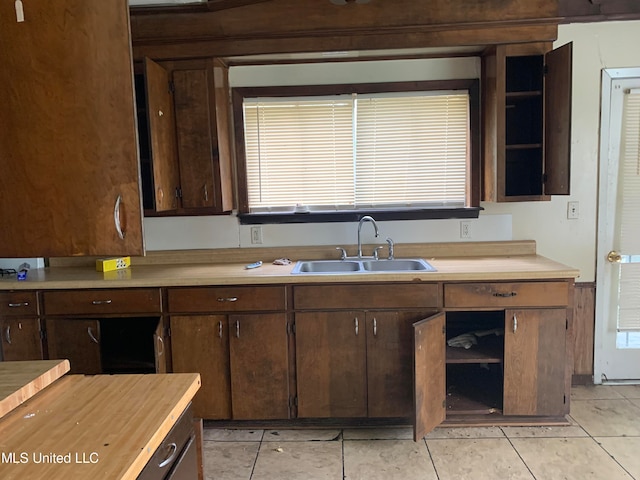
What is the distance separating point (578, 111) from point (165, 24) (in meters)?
2.53

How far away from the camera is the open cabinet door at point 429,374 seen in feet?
7.59

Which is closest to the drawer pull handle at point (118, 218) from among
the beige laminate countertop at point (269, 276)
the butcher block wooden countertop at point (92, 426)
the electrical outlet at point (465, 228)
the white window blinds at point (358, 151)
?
the butcher block wooden countertop at point (92, 426)

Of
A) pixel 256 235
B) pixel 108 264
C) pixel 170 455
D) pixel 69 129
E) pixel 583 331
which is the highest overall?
pixel 69 129

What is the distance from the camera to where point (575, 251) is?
3.03 meters

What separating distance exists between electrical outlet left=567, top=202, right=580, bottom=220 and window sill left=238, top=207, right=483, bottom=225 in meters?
0.56

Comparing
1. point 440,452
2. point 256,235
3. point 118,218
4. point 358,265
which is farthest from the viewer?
point 256,235

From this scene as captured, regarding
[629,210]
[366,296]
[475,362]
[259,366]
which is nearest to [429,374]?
[475,362]

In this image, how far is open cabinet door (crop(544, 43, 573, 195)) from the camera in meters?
2.52

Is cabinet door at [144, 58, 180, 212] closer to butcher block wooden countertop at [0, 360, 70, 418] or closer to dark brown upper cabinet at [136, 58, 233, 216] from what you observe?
dark brown upper cabinet at [136, 58, 233, 216]

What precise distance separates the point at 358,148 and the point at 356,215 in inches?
17.1

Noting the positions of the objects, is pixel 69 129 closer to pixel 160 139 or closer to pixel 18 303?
pixel 160 139

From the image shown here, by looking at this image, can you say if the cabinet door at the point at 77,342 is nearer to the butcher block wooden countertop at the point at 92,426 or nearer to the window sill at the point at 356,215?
the window sill at the point at 356,215

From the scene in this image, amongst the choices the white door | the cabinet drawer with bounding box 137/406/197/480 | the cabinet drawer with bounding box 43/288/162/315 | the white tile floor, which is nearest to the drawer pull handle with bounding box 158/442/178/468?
the cabinet drawer with bounding box 137/406/197/480

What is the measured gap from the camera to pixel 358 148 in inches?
121
